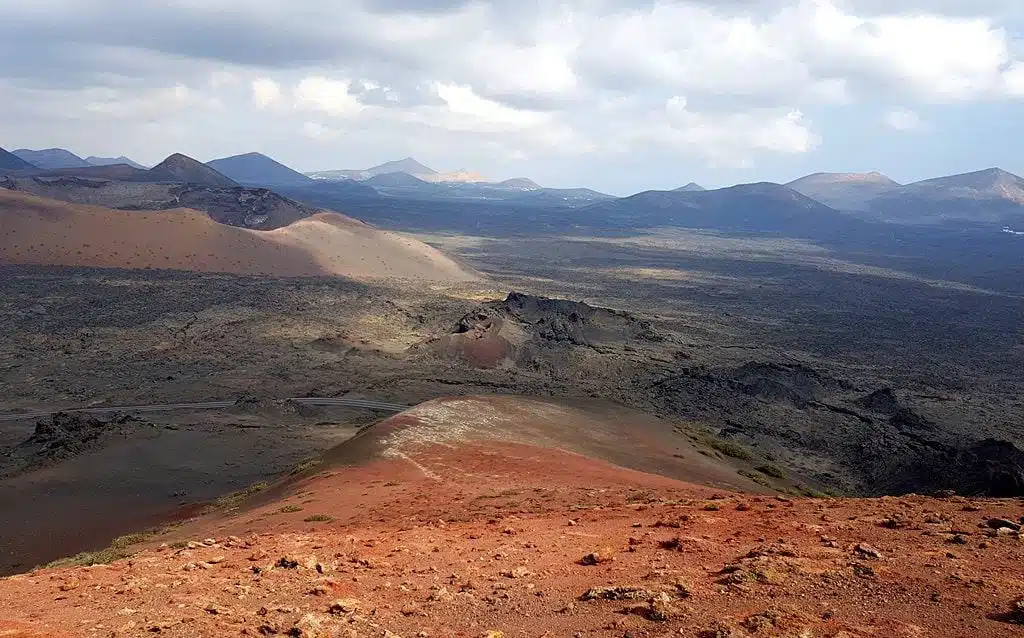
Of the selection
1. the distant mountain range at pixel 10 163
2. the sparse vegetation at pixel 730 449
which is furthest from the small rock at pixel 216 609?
the distant mountain range at pixel 10 163

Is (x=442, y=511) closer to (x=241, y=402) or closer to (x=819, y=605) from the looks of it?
(x=819, y=605)

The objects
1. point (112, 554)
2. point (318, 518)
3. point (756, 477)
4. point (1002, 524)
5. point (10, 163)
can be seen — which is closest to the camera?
point (1002, 524)

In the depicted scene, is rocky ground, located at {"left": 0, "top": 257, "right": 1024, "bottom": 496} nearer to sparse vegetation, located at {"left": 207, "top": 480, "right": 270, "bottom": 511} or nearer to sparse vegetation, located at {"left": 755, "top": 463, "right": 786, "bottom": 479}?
sparse vegetation, located at {"left": 755, "top": 463, "right": 786, "bottom": 479}

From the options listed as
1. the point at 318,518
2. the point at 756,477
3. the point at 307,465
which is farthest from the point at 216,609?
the point at 756,477

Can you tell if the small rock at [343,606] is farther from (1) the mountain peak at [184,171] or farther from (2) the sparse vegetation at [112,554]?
(1) the mountain peak at [184,171]

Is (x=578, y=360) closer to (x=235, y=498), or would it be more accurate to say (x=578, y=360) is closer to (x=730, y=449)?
(x=730, y=449)

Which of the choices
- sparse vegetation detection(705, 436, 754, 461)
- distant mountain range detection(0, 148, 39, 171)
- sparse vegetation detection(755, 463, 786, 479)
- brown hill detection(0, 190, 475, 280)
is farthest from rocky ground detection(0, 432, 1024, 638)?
distant mountain range detection(0, 148, 39, 171)

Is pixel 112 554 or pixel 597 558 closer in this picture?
pixel 597 558
